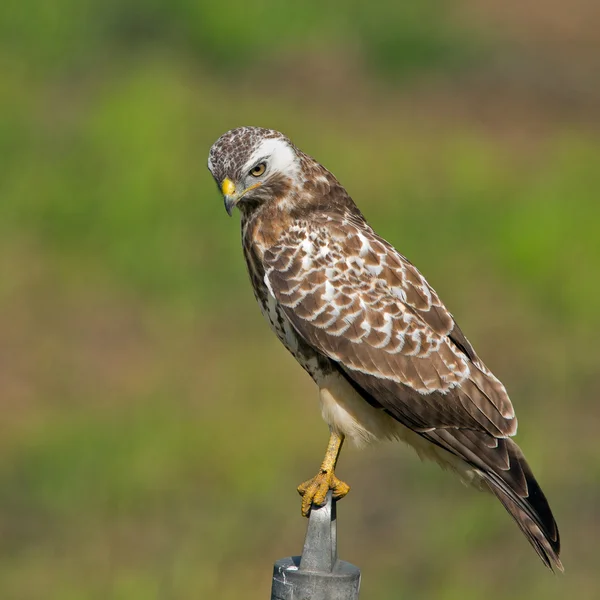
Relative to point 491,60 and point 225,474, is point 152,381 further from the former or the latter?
point 491,60

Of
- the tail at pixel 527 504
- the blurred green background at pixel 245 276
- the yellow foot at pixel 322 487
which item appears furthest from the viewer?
the blurred green background at pixel 245 276

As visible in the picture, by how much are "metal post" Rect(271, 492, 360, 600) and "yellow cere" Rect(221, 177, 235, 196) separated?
1.59m

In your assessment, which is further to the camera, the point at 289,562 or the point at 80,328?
the point at 80,328

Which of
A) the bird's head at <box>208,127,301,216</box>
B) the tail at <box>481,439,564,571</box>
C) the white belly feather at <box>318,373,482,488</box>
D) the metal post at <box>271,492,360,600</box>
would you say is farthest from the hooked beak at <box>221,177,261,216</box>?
the metal post at <box>271,492,360,600</box>

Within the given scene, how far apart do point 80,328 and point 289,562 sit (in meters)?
8.63

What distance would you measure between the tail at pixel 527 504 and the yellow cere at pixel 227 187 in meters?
1.48

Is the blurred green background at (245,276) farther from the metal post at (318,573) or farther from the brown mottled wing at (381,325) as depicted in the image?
the metal post at (318,573)

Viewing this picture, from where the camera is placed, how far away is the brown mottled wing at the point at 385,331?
5508mm

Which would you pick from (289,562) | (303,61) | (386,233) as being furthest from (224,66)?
(289,562)

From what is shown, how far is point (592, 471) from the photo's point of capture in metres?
10.3

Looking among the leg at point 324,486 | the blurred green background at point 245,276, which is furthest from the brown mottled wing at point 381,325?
the blurred green background at point 245,276

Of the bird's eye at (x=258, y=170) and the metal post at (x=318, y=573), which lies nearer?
the metal post at (x=318, y=573)

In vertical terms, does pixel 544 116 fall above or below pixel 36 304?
above

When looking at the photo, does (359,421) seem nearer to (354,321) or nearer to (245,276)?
(354,321)
